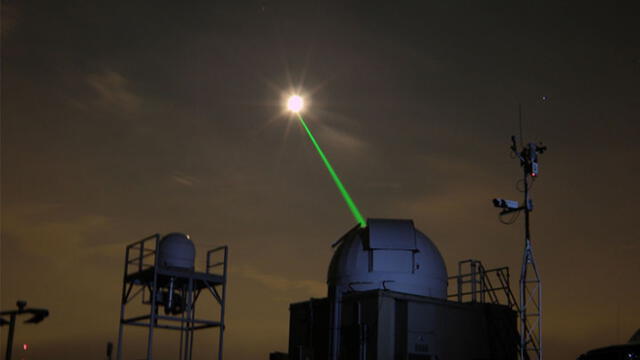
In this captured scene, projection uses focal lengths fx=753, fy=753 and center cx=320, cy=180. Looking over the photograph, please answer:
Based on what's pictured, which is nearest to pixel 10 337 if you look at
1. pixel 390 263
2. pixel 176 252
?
pixel 176 252

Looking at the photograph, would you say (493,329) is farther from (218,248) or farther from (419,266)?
(218,248)

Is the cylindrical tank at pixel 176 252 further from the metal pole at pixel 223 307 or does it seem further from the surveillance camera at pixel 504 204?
the surveillance camera at pixel 504 204

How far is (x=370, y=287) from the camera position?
28.7 metres

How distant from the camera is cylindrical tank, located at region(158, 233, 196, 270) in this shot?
28.3m

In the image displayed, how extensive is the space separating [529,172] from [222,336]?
499 inches

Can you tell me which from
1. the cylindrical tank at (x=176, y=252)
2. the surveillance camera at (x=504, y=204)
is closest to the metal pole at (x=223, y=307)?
the cylindrical tank at (x=176, y=252)

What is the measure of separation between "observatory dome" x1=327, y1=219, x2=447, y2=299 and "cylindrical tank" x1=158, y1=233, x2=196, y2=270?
228 inches

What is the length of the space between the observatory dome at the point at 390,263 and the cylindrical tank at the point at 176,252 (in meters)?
5.78

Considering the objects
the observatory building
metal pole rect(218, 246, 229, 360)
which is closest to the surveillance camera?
the observatory building

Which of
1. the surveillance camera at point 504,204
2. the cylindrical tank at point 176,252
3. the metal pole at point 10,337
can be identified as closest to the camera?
the metal pole at point 10,337

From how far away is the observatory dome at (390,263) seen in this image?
28750mm

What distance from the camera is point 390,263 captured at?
28938 millimetres

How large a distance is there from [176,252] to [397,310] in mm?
8545

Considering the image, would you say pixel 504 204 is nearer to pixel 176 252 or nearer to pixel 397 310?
pixel 397 310
